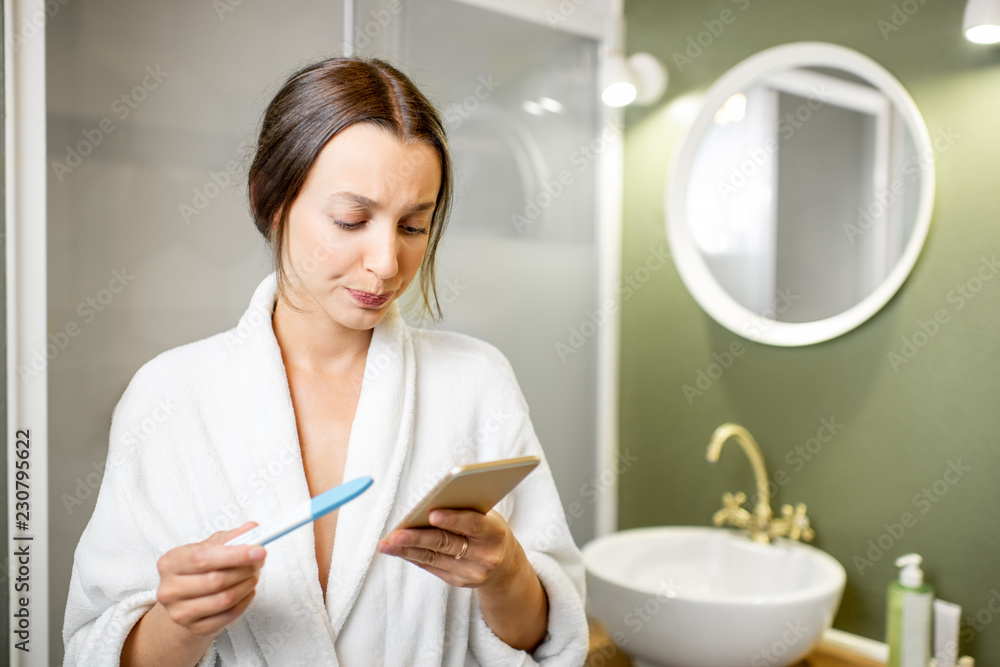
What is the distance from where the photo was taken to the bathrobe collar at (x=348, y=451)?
32.7 inches

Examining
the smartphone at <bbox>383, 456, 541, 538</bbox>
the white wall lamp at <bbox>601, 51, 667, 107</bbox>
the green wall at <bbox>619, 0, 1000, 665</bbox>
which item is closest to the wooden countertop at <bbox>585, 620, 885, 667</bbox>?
the green wall at <bbox>619, 0, 1000, 665</bbox>

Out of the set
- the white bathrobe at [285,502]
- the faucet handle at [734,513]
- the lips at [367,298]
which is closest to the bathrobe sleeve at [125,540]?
the white bathrobe at [285,502]

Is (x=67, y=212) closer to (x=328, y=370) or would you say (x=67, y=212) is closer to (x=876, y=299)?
(x=328, y=370)

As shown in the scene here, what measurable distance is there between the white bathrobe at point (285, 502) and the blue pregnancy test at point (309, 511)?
0.56 feet

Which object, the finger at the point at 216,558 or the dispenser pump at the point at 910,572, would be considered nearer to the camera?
the finger at the point at 216,558

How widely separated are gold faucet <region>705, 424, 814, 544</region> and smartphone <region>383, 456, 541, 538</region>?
97 centimetres

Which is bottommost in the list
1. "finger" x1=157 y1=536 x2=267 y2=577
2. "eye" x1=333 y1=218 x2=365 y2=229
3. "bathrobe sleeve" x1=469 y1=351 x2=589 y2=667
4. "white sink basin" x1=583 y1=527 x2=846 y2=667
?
"white sink basin" x1=583 y1=527 x2=846 y2=667

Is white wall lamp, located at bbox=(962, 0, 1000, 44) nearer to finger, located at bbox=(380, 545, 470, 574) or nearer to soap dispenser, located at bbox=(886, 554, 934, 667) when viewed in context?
soap dispenser, located at bbox=(886, 554, 934, 667)

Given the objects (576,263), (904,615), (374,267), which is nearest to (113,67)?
(374,267)

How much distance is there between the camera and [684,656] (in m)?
1.39

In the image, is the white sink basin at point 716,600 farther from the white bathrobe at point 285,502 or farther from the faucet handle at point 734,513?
the white bathrobe at point 285,502

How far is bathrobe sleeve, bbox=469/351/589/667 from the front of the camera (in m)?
0.94

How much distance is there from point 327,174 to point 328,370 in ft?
0.82

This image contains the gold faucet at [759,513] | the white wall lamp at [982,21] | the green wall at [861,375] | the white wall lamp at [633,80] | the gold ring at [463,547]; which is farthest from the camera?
the white wall lamp at [633,80]
